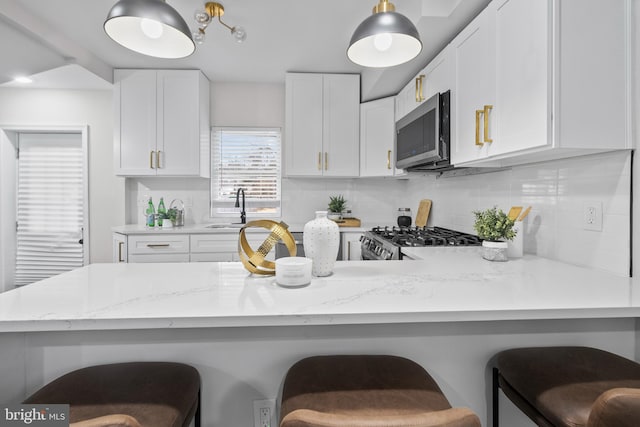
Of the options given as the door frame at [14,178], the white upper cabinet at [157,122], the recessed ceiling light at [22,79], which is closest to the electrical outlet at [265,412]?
the white upper cabinet at [157,122]

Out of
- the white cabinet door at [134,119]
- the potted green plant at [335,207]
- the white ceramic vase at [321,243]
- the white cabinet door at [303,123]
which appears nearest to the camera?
the white ceramic vase at [321,243]

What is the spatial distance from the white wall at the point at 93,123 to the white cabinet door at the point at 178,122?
730mm

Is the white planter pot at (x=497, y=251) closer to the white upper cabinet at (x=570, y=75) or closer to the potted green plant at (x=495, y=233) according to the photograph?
the potted green plant at (x=495, y=233)

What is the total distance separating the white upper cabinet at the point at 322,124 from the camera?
3439mm

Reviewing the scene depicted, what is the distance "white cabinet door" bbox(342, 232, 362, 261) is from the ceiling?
1.41 metres

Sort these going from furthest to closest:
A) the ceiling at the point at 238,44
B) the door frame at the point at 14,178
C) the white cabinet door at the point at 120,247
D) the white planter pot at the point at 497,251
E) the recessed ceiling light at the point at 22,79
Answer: the door frame at the point at 14,178
the recessed ceiling light at the point at 22,79
the white cabinet door at the point at 120,247
the ceiling at the point at 238,44
the white planter pot at the point at 497,251

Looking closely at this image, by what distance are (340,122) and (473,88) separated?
1.77 metres

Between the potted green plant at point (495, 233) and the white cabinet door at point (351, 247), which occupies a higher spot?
the potted green plant at point (495, 233)

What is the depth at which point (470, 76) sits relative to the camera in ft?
6.07

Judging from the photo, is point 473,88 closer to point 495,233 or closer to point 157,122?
point 495,233

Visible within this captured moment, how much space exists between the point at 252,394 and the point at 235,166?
3.01 m

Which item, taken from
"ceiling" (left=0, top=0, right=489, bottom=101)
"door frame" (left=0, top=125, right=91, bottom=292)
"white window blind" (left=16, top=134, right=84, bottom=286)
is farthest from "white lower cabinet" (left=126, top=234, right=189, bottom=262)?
"ceiling" (left=0, top=0, right=489, bottom=101)

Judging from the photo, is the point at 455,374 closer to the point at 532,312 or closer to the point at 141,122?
the point at 532,312

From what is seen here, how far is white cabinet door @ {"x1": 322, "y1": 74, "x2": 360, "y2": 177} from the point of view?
3.45m
